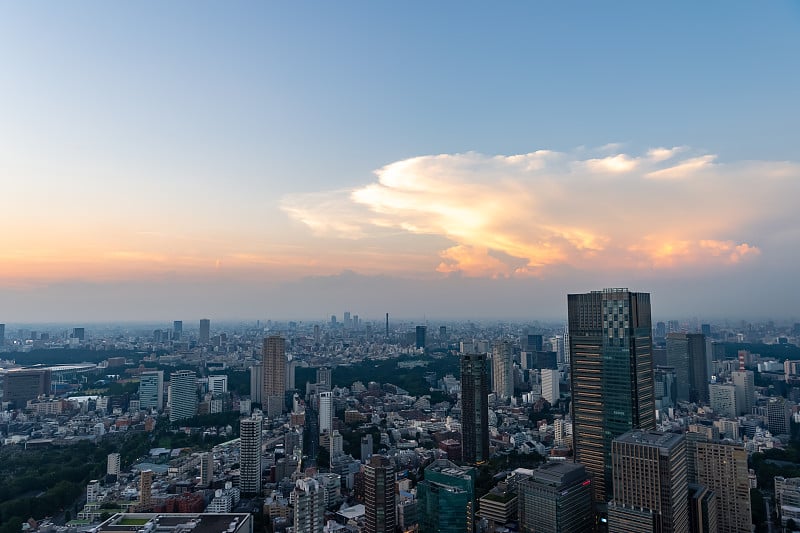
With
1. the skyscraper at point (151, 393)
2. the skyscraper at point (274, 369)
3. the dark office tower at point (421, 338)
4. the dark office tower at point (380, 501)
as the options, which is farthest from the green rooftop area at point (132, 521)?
the dark office tower at point (421, 338)

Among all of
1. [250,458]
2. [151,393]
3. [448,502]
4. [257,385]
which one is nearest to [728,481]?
[448,502]

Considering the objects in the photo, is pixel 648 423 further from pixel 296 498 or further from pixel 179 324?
pixel 179 324

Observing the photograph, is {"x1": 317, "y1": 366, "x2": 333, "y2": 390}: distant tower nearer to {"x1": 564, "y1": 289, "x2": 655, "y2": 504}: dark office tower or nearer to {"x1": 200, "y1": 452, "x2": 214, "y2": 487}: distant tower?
{"x1": 200, "y1": 452, "x2": 214, "y2": 487}: distant tower

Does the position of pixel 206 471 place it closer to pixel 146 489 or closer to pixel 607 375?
pixel 146 489

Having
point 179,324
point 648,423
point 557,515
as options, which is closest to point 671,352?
point 648,423

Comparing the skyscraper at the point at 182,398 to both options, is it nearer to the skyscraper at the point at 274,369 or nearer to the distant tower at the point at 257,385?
the skyscraper at the point at 274,369

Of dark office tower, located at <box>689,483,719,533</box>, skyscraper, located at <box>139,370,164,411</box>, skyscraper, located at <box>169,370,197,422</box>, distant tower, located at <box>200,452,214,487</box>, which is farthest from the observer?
skyscraper, located at <box>139,370,164,411</box>

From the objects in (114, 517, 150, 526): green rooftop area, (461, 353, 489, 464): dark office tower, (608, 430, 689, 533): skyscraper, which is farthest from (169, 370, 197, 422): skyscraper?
(608, 430, 689, 533): skyscraper
